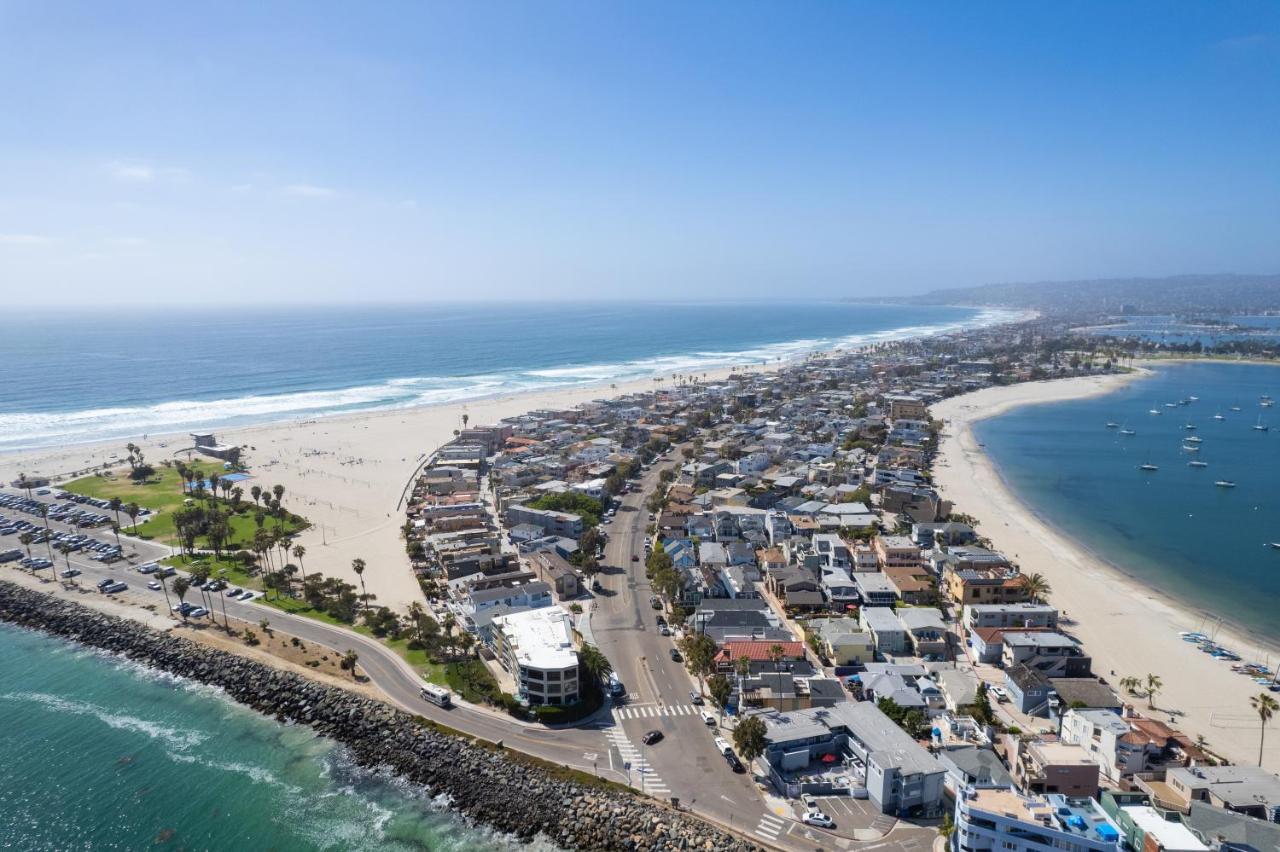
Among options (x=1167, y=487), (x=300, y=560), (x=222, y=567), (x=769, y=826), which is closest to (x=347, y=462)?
(x=222, y=567)

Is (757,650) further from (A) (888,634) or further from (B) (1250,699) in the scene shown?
(B) (1250,699)

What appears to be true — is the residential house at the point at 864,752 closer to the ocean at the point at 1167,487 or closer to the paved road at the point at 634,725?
the paved road at the point at 634,725

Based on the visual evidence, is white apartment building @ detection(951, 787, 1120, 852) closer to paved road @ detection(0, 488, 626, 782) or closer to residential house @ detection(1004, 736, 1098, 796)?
residential house @ detection(1004, 736, 1098, 796)

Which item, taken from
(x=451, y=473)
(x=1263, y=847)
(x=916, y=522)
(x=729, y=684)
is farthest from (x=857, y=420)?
(x=1263, y=847)

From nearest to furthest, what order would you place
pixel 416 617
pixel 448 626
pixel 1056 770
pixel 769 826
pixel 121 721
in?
1. pixel 769 826
2. pixel 1056 770
3. pixel 121 721
4. pixel 448 626
5. pixel 416 617

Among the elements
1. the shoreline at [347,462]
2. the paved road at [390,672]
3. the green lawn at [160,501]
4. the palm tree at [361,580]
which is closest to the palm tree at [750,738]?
the paved road at [390,672]
